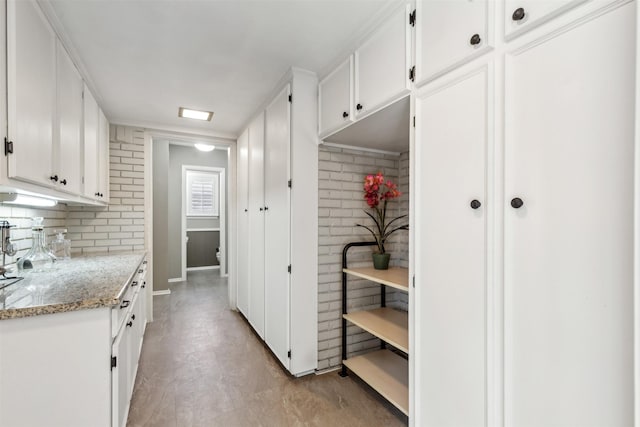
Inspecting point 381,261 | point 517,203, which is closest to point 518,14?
point 517,203

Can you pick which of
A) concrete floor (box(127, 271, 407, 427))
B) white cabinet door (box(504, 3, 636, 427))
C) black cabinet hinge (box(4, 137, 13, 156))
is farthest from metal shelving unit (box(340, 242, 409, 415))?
black cabinet hinge (box(4, 137, 13, 156))

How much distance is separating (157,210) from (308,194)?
10.7ft

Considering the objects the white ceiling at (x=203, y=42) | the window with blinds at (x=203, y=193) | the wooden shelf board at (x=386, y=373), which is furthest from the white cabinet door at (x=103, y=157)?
the window with blinds at (x=203, y=193)

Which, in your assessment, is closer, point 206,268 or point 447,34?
point 447,34

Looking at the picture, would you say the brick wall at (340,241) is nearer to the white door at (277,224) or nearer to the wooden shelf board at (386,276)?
the wooden shelf board at (386,276)

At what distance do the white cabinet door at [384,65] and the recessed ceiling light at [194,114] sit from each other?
76.1 inches

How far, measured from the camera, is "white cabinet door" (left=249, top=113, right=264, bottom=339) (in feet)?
9.53

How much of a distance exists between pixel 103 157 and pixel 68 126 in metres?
1.24

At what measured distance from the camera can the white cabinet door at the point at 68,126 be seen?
171 cm

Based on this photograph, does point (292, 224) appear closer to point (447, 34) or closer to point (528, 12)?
point (447, 34)

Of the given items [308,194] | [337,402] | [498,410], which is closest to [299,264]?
[308,194]

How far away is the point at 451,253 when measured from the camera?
1271mm

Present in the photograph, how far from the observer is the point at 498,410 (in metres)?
1.09

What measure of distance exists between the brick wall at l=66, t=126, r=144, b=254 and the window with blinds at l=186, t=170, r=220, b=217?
2.87 m
